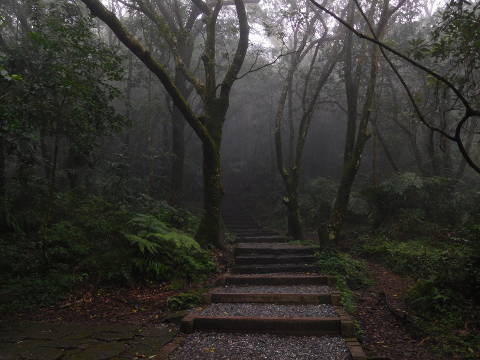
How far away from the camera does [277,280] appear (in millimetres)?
7129

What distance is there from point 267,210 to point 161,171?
229 inches

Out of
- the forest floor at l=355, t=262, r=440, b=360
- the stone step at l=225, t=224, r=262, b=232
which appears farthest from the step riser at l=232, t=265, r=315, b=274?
the stone step at l=225, t=224, r=262, b=232

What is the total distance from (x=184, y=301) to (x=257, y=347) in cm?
179

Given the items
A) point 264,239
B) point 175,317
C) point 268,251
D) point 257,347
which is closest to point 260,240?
point 264,239

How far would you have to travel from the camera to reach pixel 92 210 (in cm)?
841

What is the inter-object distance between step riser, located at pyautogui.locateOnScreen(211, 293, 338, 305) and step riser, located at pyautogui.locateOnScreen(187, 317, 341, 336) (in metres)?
1.04

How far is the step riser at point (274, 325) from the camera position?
4664 millimetres

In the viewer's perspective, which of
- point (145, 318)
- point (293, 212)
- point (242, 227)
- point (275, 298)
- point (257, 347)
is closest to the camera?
point (257, 347)

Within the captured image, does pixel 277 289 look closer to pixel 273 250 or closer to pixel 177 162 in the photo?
pixel 273 250

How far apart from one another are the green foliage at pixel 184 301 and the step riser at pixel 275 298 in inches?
10.6

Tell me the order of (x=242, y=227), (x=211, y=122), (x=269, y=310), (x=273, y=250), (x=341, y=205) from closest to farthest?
(x=269, y=310), (x=211, y=122), (x=273, y=250), (x=341, y=205), (x=242, y=227)

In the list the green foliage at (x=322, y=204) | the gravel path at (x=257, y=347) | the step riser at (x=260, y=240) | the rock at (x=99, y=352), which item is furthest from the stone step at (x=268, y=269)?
the green foliage at (x=322, y=204)

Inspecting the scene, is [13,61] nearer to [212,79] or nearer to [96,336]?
[212,79]

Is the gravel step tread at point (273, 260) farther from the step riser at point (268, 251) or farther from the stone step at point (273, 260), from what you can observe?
the step riser at point (268, 251)
